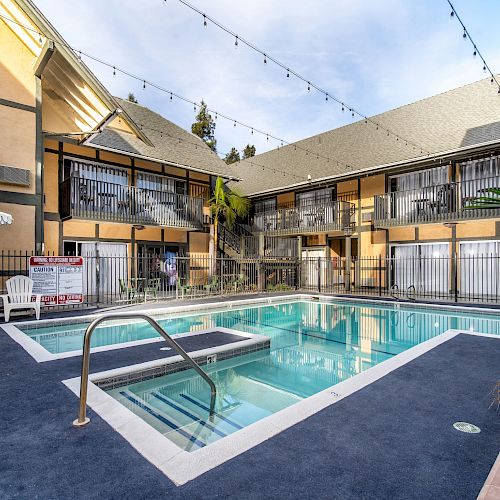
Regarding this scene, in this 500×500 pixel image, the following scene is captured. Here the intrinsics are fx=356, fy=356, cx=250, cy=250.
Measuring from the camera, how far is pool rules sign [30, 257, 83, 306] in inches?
380

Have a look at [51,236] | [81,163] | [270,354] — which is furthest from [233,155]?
[270,354]

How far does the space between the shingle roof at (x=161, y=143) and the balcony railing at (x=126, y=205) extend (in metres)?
1.60

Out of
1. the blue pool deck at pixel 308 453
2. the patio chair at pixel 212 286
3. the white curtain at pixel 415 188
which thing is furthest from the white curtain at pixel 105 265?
the white curtain at pixel 415 188

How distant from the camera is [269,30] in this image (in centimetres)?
869

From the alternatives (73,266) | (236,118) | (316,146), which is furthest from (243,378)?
(316,146)

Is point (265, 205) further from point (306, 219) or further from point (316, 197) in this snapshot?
point (306, 219)

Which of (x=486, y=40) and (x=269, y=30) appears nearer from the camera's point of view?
(x=486, y=40)

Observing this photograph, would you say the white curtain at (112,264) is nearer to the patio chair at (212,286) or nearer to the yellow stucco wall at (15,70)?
the patio chair at (212,286)

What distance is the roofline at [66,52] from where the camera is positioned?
1007 centimetres

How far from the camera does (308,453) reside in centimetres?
275

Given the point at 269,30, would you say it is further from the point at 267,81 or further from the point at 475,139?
the point at 475,139

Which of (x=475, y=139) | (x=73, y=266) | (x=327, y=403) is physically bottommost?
(x=327, y=403)

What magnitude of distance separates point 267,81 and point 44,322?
885 cm

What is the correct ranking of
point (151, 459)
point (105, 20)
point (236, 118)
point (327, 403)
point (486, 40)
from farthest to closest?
point (236, 118)
point (105, 20)
point (486, 40)
point (327, 403)
point (151, 459)
